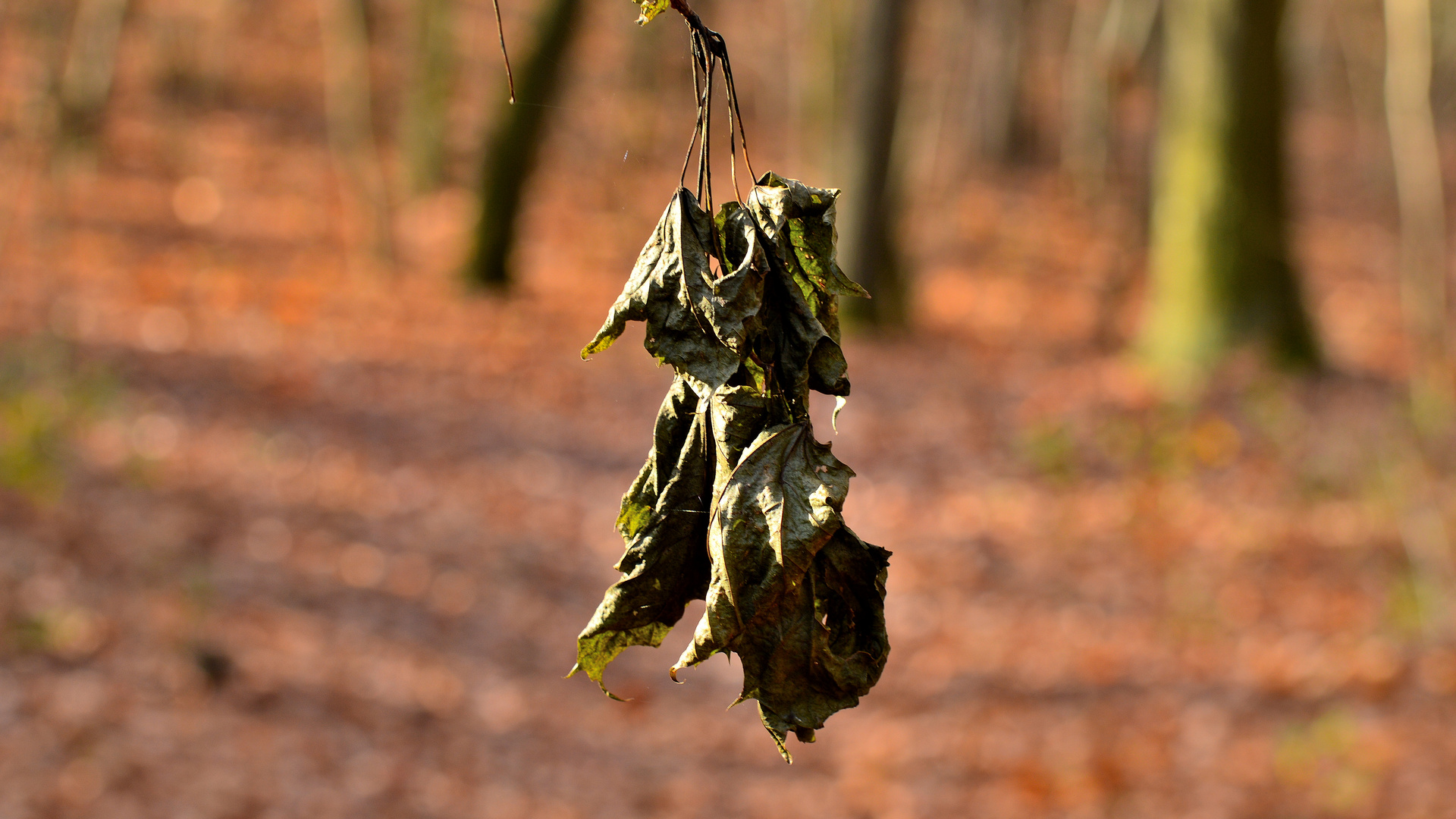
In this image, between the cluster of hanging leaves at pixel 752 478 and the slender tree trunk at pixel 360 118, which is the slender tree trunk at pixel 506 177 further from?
the cluster of hanging leaves at pixel 752 478

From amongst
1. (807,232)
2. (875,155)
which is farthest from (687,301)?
(875,155)

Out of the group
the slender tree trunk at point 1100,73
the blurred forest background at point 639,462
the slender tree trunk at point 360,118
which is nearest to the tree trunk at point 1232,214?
the blurred forest background at point 639,462

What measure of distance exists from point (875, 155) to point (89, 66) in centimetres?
702

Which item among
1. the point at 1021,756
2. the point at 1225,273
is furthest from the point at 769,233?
the point at 1225,273

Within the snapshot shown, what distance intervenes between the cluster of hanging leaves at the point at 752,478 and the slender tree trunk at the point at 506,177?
33.4ft

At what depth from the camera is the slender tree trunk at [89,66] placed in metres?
8.68

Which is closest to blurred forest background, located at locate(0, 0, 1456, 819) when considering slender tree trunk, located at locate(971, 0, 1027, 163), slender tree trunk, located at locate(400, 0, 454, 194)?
slender tree trunk, located at locate(400, 0, 454, 194)

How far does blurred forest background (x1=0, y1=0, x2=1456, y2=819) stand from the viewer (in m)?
5.08

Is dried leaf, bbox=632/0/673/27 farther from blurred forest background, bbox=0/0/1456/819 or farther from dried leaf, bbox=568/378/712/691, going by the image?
blurred forest background, bbox=0/0/1456/819

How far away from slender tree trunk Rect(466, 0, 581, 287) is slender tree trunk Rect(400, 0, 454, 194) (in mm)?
3774

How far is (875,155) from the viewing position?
33.5 ft

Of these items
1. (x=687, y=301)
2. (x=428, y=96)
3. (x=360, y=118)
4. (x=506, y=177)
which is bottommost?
(x=687, y=301)

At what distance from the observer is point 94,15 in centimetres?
883

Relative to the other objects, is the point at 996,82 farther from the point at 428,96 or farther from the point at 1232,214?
the point at 1232,214
